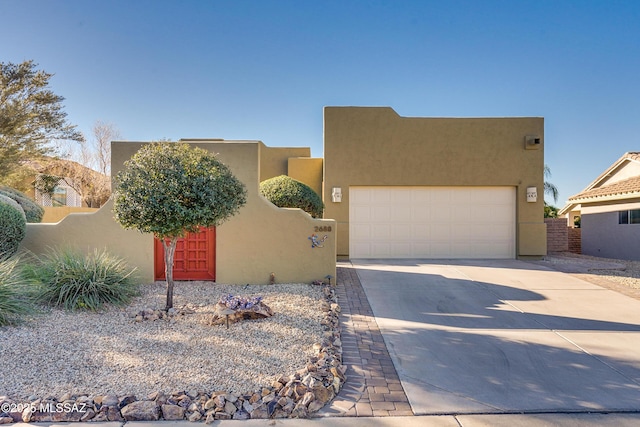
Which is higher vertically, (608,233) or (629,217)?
(629,217)

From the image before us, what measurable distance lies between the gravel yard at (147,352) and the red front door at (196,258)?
6.31 feet

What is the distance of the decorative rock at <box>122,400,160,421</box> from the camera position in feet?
10.2

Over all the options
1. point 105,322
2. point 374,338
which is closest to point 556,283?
point 374,338

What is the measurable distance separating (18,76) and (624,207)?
29370mm

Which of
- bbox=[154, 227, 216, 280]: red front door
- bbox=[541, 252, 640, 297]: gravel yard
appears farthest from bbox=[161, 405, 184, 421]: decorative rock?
bbox=[541, 252, 640, 297]: gravel yard

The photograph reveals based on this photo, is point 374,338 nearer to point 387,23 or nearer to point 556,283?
point 556,283

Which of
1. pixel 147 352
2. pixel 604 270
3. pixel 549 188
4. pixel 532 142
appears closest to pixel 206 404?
pixel 147 352

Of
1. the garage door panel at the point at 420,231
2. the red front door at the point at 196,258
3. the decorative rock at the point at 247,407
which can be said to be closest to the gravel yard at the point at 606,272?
the garage door panel at the point at 420,231

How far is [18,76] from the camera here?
18312 mm

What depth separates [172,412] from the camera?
10.3 feet

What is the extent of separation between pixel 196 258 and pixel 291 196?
3331mm

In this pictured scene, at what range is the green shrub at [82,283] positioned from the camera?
231 inches

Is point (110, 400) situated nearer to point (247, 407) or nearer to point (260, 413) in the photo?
point (247, 407)

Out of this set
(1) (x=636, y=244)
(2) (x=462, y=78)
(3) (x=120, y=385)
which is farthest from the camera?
(1) (x=636, y=244)
